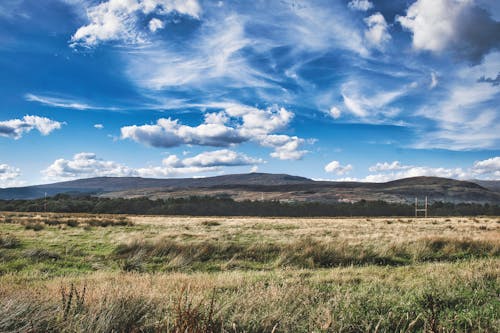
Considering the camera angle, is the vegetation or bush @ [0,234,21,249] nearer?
bush @ [0,234,21,249]

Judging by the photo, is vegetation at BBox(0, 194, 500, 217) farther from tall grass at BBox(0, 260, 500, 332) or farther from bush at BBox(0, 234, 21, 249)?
tall grass at BBox(0, 260, 500, 332)

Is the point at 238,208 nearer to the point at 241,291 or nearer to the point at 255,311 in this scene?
the point at 241,291

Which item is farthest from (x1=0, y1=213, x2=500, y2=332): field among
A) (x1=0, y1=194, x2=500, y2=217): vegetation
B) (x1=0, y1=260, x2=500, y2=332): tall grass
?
(x1=0, y1=194, x2=500, y2=217): vegetation

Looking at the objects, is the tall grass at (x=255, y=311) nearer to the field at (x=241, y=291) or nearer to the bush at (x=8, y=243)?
the field at (x=241, y=291)

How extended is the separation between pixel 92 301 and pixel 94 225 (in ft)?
94.2

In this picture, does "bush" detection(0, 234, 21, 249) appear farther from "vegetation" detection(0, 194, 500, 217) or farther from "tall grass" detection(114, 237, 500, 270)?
"vegetation" detection(0, 194, 500, 217)

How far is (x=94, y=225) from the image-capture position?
32344mm

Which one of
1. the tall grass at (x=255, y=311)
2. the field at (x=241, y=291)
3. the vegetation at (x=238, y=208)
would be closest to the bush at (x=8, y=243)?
the field at (x=241, y=291)

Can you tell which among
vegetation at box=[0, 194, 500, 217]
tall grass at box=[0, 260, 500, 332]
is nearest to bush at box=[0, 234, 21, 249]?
tall grass at box=[0, 260, 500, 332]

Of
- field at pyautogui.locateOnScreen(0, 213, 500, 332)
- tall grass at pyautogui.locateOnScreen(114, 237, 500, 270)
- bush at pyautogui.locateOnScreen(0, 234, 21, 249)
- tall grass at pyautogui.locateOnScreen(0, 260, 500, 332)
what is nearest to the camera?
tall grass at pyautogui.locateOnScreen(0, 260, 500, 332)

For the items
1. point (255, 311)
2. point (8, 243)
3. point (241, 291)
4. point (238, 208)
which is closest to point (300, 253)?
point (241, 291)

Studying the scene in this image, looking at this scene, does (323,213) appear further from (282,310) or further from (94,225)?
(282,310)

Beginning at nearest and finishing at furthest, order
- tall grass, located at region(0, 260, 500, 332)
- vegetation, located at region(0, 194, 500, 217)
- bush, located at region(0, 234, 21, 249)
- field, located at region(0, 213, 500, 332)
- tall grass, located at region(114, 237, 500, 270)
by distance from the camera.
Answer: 1. tall grass, located at region(0, 260, 500, 332)
2. field, located at region(0, 213, 500, 332)
3. tall grass, located at region(114, 237, 500, 270)
4. bush, located at region(0, 234, 21, 249)
5. vegetation, located at region(0, 194, 500, 217)

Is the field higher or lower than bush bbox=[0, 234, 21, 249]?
higher
